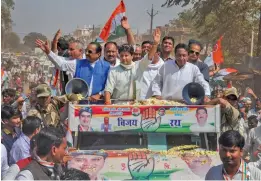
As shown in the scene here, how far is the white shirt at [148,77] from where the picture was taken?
813 cm

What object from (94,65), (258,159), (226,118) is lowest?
(258,159)

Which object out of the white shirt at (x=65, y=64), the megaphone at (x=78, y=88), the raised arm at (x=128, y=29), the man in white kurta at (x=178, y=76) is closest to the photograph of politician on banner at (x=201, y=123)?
the man in white kurta at (x=178, y=76)

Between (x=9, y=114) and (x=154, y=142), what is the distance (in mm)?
1721

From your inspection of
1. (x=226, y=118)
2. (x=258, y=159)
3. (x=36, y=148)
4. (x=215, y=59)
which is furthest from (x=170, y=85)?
(x=215, y=59)

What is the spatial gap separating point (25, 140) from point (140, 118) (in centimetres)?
124

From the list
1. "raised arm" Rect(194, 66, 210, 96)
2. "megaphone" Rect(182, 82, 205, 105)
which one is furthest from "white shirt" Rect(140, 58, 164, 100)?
"megaphone" Rect(182, 82, 205, 105)

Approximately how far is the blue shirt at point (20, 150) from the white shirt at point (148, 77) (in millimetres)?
2106

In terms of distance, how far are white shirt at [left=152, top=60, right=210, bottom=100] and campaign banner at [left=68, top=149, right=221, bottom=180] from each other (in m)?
1.30

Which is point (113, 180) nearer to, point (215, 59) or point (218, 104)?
point (218, 104)

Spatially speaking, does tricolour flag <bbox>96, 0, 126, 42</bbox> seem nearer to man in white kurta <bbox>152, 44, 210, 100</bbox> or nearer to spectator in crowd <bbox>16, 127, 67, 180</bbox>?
man in white kurta <bbox>152, 44, 210, 100</bbox>

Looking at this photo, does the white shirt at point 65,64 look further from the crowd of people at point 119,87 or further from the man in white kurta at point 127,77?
the man in white kurta at point 127,77

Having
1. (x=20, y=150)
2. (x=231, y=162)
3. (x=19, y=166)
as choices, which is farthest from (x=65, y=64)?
(x=231, y=162)

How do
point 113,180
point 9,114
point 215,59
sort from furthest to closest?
point 215,59, point 9,114, point 113,180

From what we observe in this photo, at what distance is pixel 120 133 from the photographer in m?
6.81
